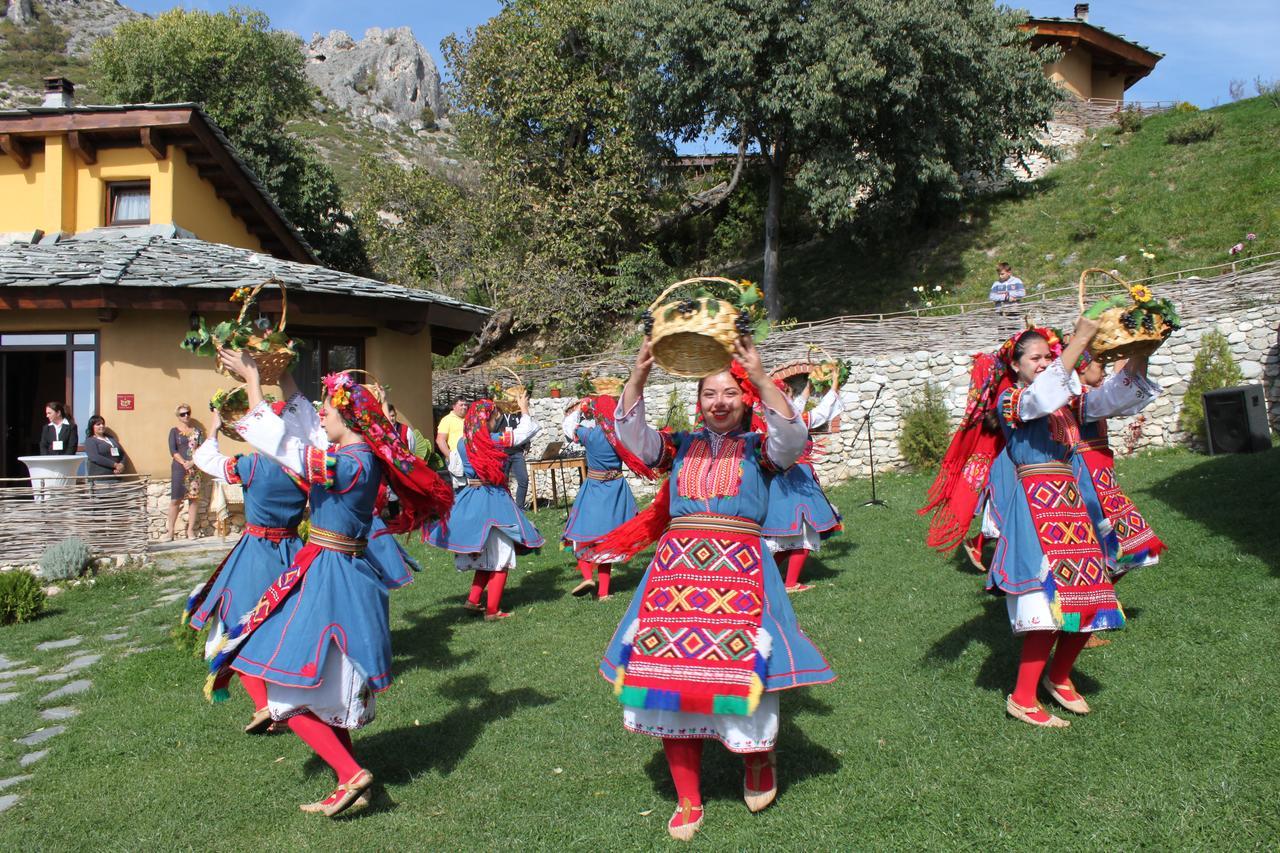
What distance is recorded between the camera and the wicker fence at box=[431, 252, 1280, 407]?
13969 millimetres

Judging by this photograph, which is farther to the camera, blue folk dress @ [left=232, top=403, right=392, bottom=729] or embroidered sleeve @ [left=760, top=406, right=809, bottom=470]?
blue folk dress @ [left=232, top=403, right=392, bottom=729]

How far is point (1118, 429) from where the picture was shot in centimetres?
1412

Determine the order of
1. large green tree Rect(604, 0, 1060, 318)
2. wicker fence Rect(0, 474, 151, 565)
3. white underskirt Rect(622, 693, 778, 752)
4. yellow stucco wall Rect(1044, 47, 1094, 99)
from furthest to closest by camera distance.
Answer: yellow stucco wall Rect(1044, 47, 1094, 99) → large green tree Rect(604, 0, 1060, 318) → wicker fence Rect(0, 474, 151, 565) → white underskirt Rect(622, 693, 778, 752)

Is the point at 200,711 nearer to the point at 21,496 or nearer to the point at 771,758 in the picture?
the point at 771,758

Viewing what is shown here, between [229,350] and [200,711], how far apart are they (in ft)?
9.34

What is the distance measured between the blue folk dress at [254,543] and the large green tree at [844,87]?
685 inches

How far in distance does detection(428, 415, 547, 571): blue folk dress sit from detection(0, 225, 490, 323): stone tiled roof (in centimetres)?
509

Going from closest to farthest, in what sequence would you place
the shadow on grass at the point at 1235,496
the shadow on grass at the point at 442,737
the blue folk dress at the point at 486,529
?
the shadow on grass at the point at 442,737
the shadow on grass at the point at 1235,496
the blue folk dress at the point at 486,529

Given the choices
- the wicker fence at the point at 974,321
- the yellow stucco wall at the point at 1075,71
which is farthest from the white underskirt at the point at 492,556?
the yellow stucco wall at the point at 1075,71

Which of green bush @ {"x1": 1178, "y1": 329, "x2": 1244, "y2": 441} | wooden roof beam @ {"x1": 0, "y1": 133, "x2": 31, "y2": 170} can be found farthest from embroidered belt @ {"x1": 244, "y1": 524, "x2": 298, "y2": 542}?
wooden roof beam @ {"x1": 0, "y1": 133, "x2": 31, "y2": 170}

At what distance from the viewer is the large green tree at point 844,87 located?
20234 millimetres

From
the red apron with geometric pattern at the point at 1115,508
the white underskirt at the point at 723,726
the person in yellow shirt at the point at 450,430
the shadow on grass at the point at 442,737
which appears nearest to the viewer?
the white underskirt at the point at 723,726

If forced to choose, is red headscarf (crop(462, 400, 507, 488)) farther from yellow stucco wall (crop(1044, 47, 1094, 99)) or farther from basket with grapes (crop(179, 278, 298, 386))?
yellow stucco wall (crop(1044, 47, 1094, 99))

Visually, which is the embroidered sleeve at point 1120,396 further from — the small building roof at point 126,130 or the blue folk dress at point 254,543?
the small building roof at point 126,130
